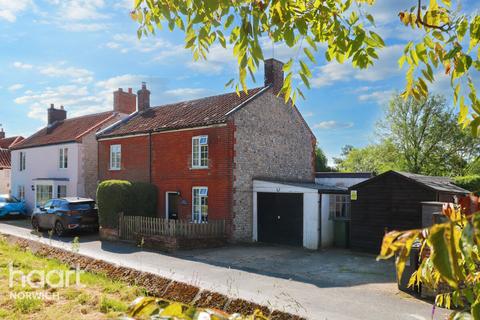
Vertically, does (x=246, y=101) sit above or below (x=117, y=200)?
above

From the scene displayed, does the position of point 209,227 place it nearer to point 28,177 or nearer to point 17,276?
point 17,276

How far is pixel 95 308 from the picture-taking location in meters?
6.04

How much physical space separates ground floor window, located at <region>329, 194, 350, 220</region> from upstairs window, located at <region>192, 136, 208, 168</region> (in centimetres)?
654

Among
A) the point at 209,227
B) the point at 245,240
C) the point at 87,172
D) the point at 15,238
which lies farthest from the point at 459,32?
the point at 87,172

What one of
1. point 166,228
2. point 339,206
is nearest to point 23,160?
point 166,228

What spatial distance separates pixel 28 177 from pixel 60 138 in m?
5.17

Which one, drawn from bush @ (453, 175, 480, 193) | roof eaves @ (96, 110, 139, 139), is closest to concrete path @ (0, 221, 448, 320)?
roof eaves @ (96, 110, 139, 139)

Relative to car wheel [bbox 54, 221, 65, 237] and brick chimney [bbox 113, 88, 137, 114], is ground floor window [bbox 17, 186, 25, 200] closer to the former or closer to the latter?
brick chimney [bbox 113, 88, 137, 114]

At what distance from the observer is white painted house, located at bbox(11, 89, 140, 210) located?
27.1 m

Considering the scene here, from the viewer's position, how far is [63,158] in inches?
1125

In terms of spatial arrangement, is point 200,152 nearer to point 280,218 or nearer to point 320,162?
point 280,218

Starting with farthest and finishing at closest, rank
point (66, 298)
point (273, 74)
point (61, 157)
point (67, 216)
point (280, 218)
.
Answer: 1. point (61, 157)
2. point (273, 74)
3. point (67, 216)
4. point (280, 218)
5. point (66, 298)

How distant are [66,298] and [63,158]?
24375mm

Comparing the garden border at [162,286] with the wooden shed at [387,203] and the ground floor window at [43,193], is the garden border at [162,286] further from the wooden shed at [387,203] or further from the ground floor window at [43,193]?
→ the ground floor window at [43,193]
